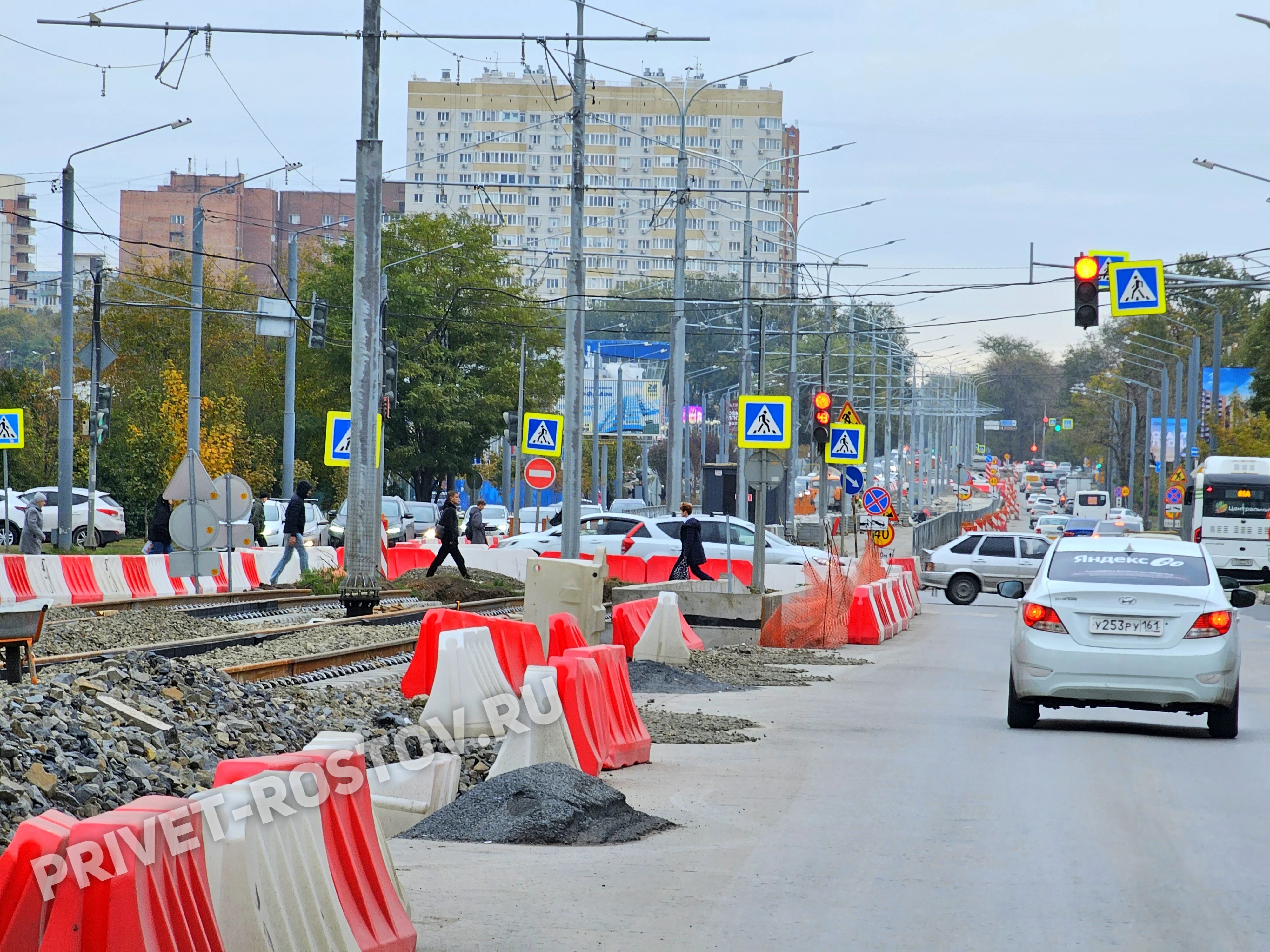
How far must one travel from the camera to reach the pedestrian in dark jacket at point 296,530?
97.3 feet

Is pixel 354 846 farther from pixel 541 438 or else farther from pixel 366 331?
pixel 541 438

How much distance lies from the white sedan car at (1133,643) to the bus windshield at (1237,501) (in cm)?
3604

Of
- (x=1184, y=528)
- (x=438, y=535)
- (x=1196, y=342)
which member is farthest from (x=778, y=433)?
(x=1196, y=342)

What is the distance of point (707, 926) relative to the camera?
627 cm

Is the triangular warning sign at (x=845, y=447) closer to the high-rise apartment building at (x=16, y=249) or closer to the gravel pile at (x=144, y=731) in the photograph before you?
the gravel pile at (x=144, y=731)

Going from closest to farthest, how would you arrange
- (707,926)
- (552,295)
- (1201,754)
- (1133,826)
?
(707,926), (1133,826), (1201,754), (552,295)

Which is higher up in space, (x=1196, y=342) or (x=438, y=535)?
(x=1196, y=342)

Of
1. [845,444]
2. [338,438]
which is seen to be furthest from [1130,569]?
[845,444]

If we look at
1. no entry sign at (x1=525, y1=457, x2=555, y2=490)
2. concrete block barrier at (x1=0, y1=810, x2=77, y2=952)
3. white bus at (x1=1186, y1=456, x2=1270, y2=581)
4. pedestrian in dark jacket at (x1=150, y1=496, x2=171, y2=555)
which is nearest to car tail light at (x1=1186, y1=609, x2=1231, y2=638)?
concrete block barrier at (x1=0, y1=810, x2=77, y2=952)

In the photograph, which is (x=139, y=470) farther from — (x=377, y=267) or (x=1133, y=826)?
(x=1133, y=826)

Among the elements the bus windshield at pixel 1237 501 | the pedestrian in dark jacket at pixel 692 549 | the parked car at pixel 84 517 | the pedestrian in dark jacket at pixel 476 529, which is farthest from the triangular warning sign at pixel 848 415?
the parked car at pixel 84 517

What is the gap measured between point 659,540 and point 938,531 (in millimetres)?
30874

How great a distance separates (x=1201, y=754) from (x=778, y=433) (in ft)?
55.9

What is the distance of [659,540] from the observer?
34.9 m
